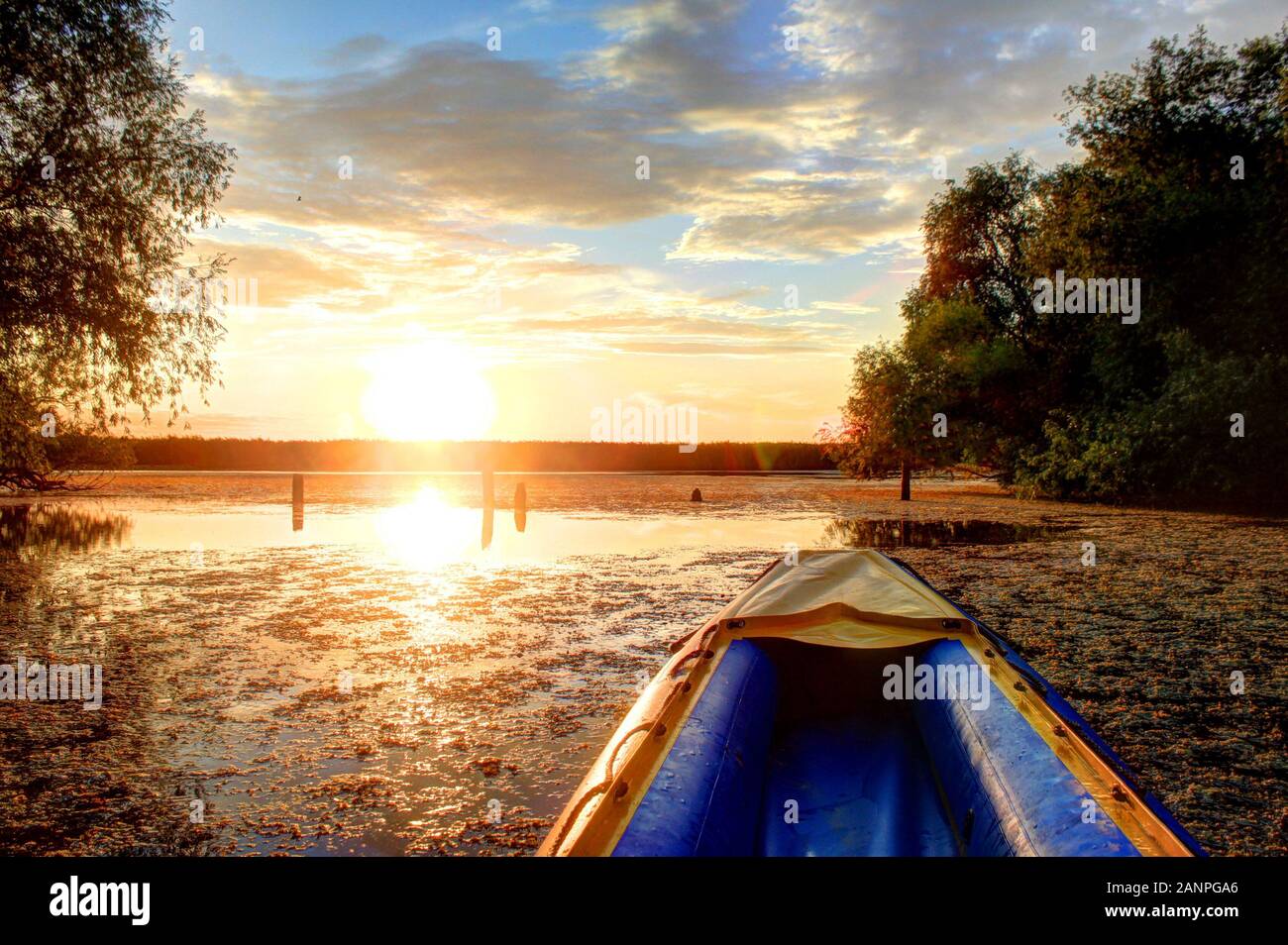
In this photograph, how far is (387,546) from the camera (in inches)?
509

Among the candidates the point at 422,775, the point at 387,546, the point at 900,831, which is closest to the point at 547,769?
the point at 422,775

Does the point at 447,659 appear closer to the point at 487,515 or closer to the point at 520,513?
the point at 487,515

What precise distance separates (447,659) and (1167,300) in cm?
1914

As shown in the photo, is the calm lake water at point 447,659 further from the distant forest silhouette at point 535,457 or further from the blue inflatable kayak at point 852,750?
the distant forest silhouette at point 535,457

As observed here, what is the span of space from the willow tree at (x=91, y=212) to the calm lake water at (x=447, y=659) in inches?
106

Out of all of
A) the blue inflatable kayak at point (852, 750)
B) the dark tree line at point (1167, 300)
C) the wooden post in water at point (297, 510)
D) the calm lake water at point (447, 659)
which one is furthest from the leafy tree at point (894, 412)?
the blue inflatable kayak at point (852, 750)

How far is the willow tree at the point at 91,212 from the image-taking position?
13195 mm

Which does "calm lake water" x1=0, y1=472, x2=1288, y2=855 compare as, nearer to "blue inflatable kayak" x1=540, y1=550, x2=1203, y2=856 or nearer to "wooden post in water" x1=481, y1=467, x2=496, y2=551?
"wooden post in water" x1=481, y1=467, x2=496, y2=551

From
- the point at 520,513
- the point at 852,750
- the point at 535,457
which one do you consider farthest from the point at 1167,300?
the point at 535,457

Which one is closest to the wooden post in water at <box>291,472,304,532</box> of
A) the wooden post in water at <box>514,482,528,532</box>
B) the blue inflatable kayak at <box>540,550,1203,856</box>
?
the wooden post in water at <box>514,482,528,532</box>

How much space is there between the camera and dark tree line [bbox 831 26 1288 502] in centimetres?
1839

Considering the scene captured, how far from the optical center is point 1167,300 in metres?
19.4
